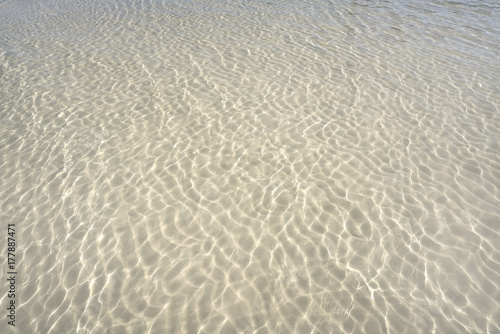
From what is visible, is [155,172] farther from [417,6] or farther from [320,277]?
[417,6]

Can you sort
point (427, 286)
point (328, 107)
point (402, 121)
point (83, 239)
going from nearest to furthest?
1. point (427, 286)
2. point (83, 239)
3. point (402, 121)
4. point (328, 107)

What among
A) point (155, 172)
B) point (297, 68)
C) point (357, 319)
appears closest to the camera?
point (357, 319)

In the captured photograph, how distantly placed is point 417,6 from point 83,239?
1077 cm

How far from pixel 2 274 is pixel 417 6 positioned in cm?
1152

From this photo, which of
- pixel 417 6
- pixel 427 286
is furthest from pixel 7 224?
pixel 417 6

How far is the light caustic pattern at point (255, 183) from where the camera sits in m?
3.38

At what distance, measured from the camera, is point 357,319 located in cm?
324

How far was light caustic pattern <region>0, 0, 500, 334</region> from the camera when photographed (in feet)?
11.1

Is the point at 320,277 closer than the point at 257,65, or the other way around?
the point at 320,277

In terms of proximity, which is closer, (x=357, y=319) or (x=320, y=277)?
Answer: (x=357, y=319)

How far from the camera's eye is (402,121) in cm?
571

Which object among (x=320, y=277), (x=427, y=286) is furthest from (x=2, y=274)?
(x=427, y=286)

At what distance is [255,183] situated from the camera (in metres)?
4.67

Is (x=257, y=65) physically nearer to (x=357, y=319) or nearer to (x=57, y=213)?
(x=57, y=213)
